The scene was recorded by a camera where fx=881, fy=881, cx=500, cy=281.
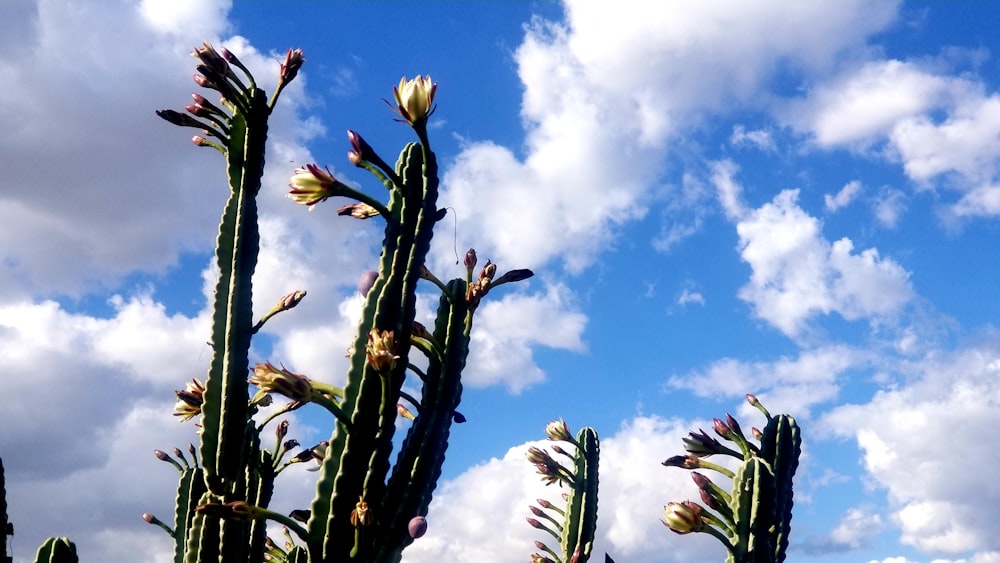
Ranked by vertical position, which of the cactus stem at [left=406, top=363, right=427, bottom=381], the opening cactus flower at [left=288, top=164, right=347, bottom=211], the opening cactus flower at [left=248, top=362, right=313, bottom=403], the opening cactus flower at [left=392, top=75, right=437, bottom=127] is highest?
the opening cactus flower at [left=392, top=75, right=437, bottom=127]

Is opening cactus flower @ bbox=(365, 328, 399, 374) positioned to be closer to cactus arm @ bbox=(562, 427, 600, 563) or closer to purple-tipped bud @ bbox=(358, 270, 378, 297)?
purple-tipped bud @ bbox=(358, 270, 378, 297)

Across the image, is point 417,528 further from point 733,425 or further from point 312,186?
point 733,425

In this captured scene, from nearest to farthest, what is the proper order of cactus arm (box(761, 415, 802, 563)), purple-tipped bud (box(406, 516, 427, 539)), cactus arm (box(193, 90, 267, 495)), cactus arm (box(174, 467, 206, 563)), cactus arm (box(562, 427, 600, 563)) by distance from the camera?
purple-tipped bud (box(406, 516, 427, 539)) → cactus arm (box(193, 90, 267, 495)) → cactus arm (box(761, 415, 802, 563)) → cactus arm (box(174, 467, 206, 563)) → cactus arm (box(562, 427, 600, 563))

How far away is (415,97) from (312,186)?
688mm

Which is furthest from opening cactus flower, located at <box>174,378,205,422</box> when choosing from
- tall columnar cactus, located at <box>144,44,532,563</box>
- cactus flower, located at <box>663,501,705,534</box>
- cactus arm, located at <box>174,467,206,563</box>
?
cactus flower, located at <box>663,501,705,534</box>

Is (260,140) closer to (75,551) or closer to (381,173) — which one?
(381,173)

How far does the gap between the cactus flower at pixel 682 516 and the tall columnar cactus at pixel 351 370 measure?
62.1 inches

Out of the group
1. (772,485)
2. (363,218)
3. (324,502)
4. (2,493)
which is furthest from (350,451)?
(772,485)

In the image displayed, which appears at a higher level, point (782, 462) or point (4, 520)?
point (782, 462)

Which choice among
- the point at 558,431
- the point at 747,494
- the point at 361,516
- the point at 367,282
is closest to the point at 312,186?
the point at 367,282

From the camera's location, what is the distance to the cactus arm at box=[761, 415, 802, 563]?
5.92 meters

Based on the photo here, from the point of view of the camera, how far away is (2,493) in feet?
17.1

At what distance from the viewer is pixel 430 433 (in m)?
4.56

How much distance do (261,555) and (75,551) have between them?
3.89 ft
